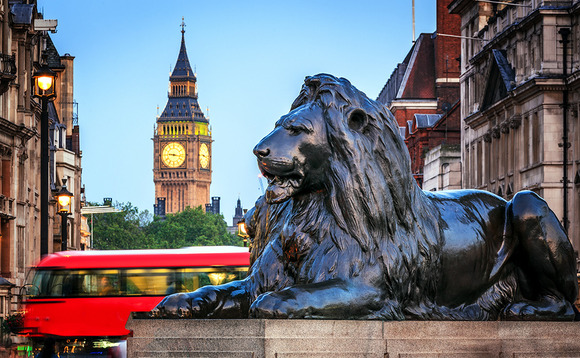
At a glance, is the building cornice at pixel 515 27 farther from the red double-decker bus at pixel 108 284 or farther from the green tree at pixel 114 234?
the green tree at pixel 114 234

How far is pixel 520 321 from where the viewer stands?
675cm

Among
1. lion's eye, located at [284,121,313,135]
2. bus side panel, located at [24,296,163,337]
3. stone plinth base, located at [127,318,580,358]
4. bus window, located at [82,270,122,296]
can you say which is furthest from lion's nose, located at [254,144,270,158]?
bus window, located at [82,270,122,296]

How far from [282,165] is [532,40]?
46.3m

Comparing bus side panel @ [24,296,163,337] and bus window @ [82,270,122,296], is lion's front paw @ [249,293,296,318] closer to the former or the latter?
bus side panel @ [24,296,163,337]

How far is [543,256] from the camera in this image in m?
7.36

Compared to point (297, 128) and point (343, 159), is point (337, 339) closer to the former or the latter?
point (343, 159)

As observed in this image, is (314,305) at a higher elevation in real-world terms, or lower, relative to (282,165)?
lower

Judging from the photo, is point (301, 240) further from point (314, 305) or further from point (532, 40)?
point (532, 40)

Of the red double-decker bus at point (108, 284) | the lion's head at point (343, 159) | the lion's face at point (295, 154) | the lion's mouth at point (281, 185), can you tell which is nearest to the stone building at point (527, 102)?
the red double-decker bus at point (108, 284)

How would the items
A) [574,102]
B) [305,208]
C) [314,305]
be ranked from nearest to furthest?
[314,305], [305,208], [574,102]

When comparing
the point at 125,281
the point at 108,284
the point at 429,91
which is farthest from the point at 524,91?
the point at 429,91

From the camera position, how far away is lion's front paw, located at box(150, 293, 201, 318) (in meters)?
6.66

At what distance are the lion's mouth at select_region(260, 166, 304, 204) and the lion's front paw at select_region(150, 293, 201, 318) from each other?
81 centimetres

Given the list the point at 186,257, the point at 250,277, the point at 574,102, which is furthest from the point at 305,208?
the point at 574,102
